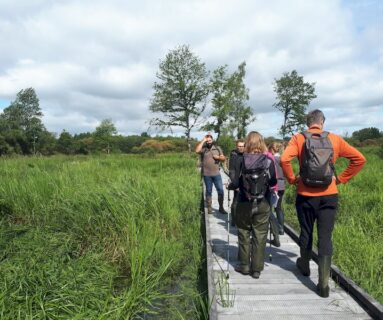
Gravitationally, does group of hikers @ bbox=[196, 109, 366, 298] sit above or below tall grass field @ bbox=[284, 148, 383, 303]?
above

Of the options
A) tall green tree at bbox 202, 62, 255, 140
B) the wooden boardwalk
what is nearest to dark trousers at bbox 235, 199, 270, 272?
the wooden boardwalk

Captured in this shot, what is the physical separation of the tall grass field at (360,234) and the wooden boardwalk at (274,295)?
574 millimetres

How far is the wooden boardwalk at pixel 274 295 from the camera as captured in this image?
376 cm

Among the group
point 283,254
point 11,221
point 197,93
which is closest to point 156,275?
point 283,254

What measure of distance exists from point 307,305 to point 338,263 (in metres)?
1.65

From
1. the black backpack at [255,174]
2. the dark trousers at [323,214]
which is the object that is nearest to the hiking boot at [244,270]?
the black backpack at [255,174]

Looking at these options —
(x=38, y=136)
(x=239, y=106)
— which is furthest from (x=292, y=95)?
(x=38, y=136)

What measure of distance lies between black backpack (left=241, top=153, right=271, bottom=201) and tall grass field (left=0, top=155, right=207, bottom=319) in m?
1.44

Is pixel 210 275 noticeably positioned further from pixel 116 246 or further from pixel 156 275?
pixel 116 246

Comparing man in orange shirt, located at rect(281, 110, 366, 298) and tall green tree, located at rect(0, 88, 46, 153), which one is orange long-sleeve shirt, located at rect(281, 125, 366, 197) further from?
tall green tree, located at rect(0, 88, 46, 153)

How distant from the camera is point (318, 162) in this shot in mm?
3865

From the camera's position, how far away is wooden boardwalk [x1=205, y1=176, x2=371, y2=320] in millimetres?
3760

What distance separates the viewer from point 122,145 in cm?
7350

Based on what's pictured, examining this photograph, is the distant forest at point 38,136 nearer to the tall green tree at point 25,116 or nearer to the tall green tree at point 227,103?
the tall green tree at point 25,116
